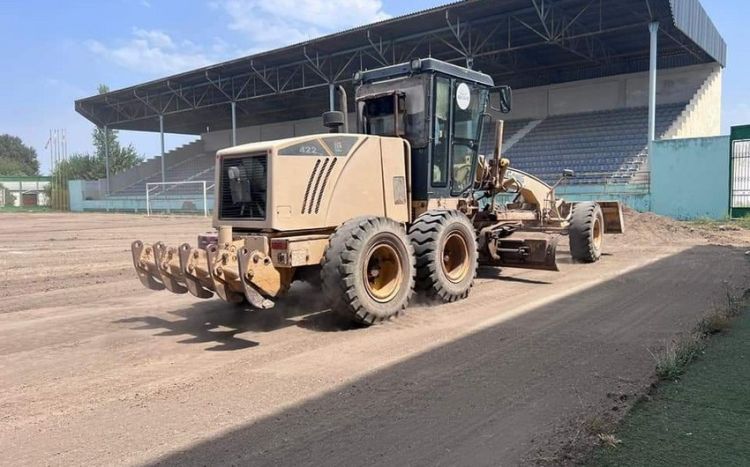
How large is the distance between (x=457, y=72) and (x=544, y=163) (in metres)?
21.1

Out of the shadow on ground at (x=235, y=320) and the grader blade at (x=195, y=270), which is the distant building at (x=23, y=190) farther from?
the grader blade at (x=195, y=270)

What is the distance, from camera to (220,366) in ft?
16.3

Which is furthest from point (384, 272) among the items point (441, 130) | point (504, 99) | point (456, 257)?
point (504, 99)

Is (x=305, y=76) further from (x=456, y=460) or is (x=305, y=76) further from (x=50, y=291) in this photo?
(x=456, y=460)

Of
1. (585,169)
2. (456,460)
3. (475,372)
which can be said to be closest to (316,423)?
(456,460)

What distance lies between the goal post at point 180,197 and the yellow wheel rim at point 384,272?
2905 centimetres

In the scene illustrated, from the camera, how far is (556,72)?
104ft

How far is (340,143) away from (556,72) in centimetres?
2843

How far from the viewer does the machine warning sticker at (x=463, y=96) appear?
26.2 ft

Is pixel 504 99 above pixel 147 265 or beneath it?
above

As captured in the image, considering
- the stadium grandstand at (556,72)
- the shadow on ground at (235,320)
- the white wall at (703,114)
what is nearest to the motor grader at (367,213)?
the shadow on ground at (235,320)

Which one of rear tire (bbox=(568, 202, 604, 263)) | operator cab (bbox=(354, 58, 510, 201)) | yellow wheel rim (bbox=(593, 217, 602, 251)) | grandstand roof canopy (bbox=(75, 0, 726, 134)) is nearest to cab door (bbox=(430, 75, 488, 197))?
operator cab (bbox=(354, 58, 510, 201))

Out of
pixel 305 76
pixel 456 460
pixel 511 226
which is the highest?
pixel 305 76

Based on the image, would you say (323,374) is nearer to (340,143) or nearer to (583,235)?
(340,143)
